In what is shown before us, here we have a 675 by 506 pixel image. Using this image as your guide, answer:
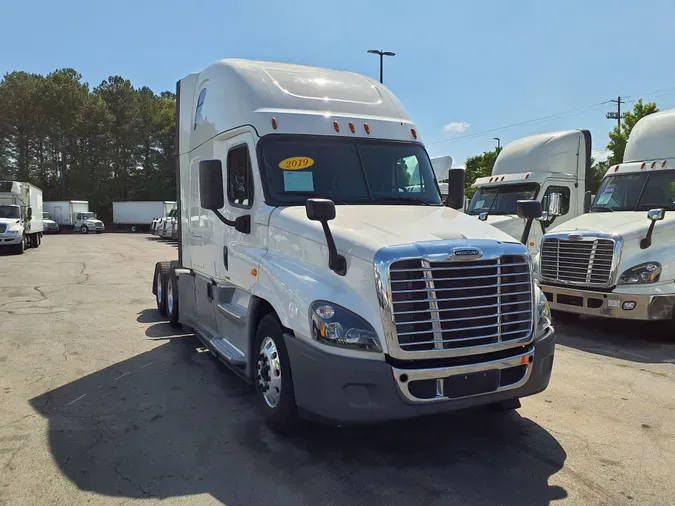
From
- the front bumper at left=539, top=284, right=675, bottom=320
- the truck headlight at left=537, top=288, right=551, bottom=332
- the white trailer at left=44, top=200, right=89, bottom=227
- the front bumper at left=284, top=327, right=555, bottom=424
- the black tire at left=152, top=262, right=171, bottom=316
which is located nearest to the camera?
the front bumper at left=284, top=327, right=555, bottom=424

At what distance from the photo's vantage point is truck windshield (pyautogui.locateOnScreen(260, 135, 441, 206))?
5.15m

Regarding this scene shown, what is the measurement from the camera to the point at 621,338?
8.34 meters

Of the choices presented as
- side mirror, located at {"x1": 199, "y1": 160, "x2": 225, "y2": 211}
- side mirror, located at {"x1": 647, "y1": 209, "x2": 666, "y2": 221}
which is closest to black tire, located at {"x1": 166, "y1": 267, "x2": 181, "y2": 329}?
side mirror, located at {"x1": 199, "y1": 160, "x2": 225, "y2": 211}

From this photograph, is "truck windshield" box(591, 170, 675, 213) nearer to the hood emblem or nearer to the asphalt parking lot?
the asphalt parking lot

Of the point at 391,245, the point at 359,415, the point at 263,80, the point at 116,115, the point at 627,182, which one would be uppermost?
the point at 116,115

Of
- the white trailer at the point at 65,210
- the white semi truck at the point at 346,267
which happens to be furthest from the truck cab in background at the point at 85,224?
the white semi truck at the point at 346,267

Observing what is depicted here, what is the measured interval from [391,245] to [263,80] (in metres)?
2.69

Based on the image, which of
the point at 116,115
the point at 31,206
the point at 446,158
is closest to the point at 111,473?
the point at 446,158

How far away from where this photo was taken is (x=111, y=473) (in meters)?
3.96

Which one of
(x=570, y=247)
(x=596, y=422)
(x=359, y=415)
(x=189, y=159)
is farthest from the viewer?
(x=570, y=247)

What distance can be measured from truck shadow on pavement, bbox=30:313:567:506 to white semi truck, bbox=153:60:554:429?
0.36 metres

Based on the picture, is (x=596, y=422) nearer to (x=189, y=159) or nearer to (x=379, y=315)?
(x=379, y=315)

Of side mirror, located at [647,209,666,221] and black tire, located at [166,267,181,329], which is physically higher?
side mirror, located at [647,209,666,221]

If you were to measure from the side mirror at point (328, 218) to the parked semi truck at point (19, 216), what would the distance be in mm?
23310
